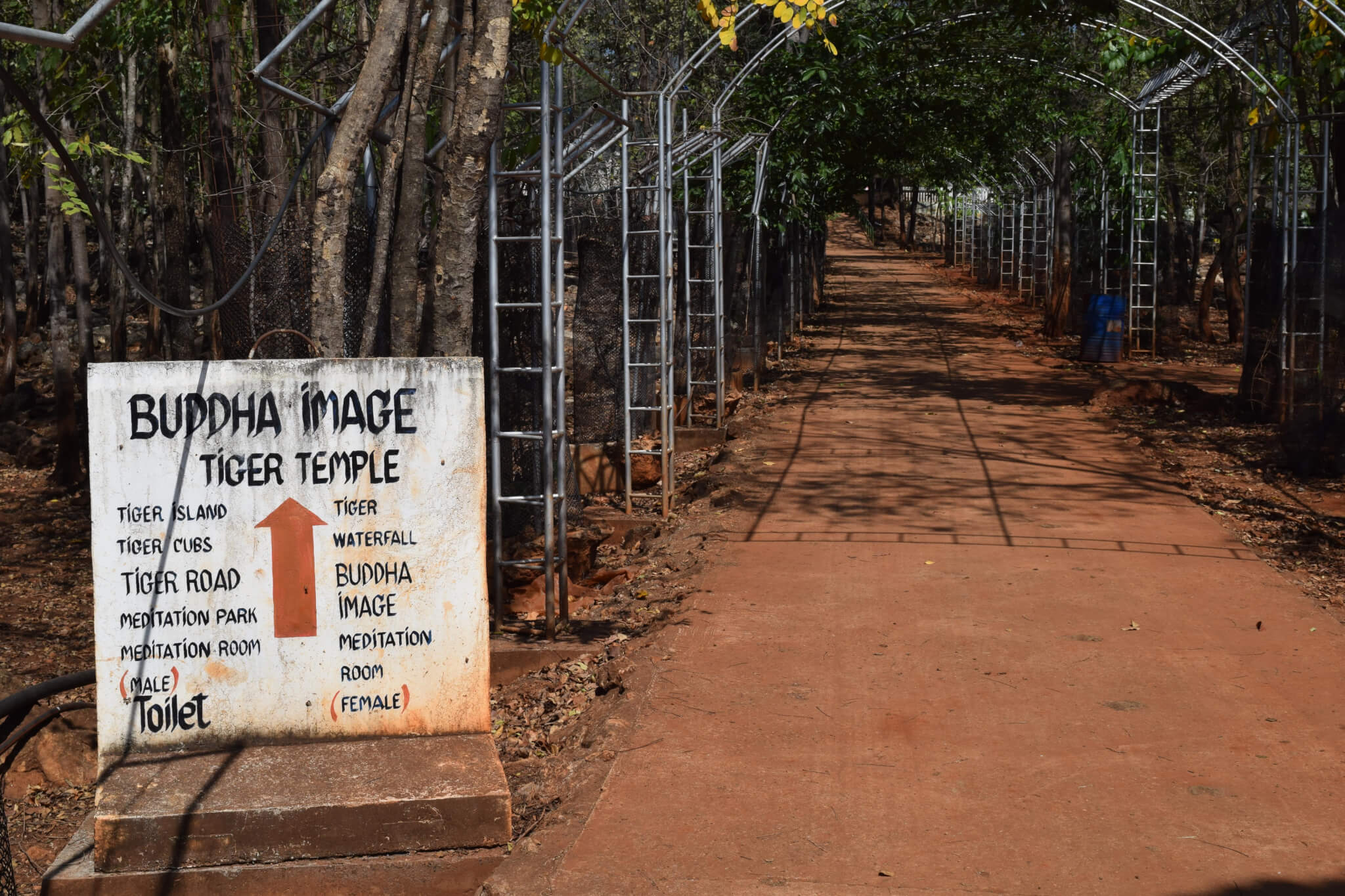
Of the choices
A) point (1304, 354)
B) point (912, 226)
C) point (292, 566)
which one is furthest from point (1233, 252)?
point (912, 226)

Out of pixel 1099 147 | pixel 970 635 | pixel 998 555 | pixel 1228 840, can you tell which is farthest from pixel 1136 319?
pixel 1228 840

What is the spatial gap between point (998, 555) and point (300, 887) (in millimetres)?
5215

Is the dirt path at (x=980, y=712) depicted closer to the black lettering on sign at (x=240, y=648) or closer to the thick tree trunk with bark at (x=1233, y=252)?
the black lettering on sign at (x=240, y=648)

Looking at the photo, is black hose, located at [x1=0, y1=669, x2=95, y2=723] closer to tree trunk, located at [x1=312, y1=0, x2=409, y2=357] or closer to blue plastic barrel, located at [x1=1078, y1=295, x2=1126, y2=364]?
tree trunk, located at [x1=312, y1=0, x2=409, y2=357]

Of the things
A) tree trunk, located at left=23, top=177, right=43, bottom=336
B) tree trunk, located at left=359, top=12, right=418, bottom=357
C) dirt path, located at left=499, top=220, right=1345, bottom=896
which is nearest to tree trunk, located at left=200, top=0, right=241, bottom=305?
tree trunk, located at left=359, top=12, right=418, bottom=357

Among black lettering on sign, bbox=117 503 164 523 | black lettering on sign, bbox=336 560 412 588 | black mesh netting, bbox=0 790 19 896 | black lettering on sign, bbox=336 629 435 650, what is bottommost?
black mesh netting, bbox=0 790 19 896

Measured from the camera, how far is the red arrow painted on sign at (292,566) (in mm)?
4676

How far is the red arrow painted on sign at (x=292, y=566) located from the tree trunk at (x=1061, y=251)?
2035cm

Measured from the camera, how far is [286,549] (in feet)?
15.4

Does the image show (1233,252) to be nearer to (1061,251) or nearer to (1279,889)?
(1061,251)

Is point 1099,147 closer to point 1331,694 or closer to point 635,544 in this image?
point 635,544

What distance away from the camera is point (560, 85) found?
709 centimetres

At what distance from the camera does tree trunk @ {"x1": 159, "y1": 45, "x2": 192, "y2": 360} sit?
464 inches

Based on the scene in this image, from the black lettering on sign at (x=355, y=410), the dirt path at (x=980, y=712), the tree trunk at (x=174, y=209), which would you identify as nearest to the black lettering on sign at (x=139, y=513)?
the black lettering on sign at (x=355, y=410)
